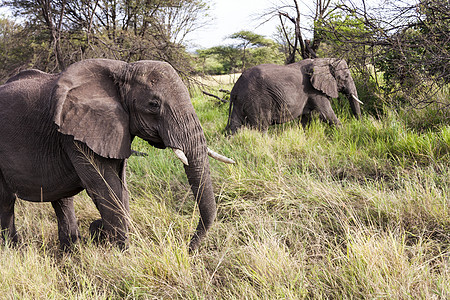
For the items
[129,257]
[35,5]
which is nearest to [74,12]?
[35,5]

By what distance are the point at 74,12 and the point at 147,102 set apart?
7.15 metres

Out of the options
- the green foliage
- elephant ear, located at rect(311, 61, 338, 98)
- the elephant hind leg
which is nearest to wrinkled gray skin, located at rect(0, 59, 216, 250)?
the elephant hind leg

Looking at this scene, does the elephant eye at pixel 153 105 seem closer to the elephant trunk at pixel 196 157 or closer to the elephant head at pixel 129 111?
the elephant head at pixel 129 111

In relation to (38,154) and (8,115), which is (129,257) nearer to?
(38,154)

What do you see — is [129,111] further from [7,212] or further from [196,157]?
[7,212]

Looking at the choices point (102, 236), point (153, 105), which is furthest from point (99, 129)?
point (102, 236)

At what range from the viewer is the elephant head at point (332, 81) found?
6.72 meters

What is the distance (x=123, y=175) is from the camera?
2994 mm

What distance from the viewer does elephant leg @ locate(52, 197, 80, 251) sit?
11.5 ft

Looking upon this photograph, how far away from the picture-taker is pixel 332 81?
688cm

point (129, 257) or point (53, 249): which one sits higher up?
point (129, 257)

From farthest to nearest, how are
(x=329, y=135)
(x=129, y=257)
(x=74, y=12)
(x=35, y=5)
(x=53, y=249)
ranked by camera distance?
(x=74, y=12)
(x=35, y=5)
(x=329, y=135)
(x=53, y=249)
(x=129, y=257)

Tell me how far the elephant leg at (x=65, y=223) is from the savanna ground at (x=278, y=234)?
15 cm

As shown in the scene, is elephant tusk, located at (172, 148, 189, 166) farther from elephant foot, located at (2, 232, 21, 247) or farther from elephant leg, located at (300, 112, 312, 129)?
elephant leg, located at (300, 112, 312, 129)
